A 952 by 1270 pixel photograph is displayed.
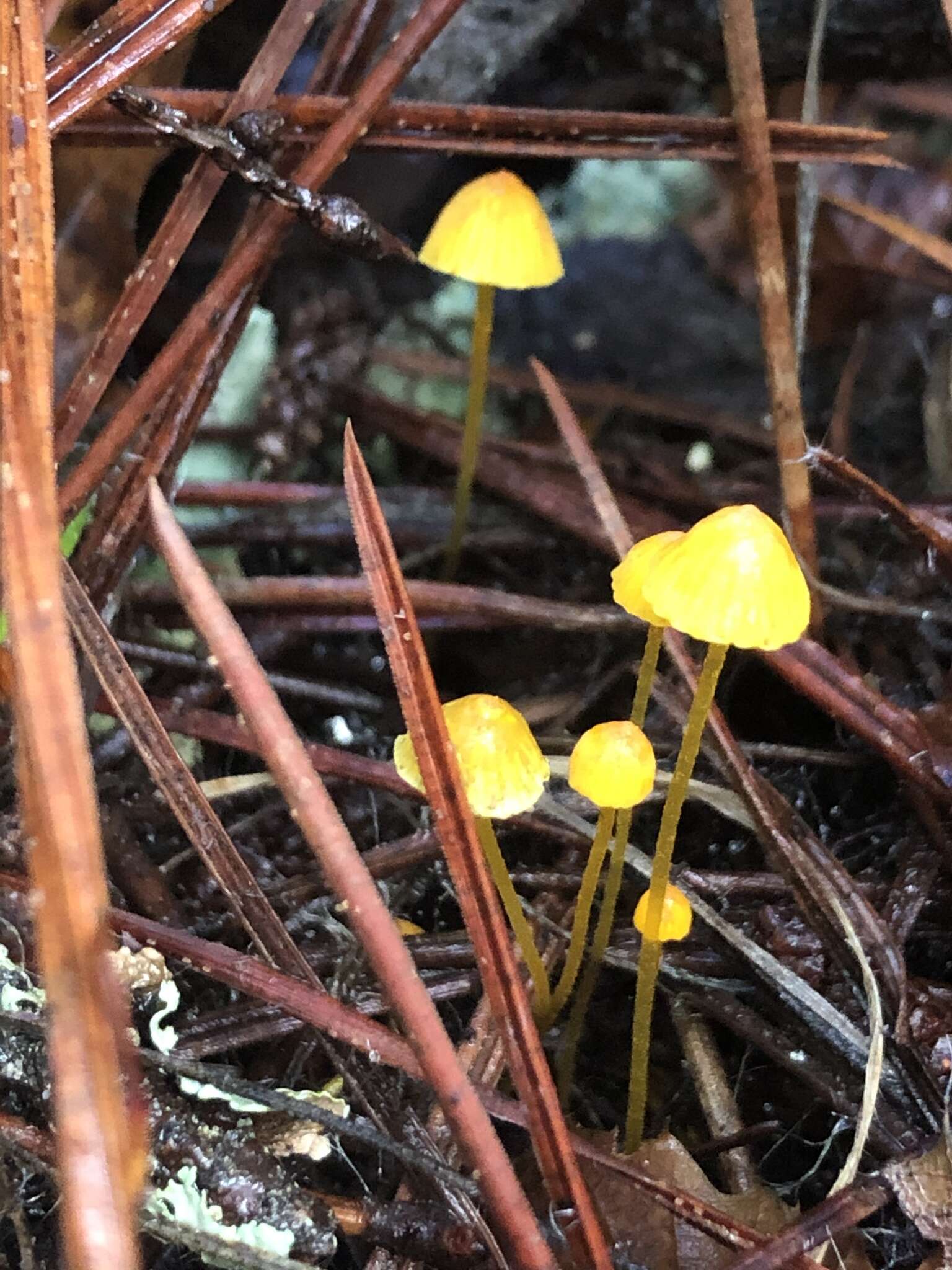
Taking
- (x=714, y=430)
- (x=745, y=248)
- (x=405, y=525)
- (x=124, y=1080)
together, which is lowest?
(x=124, y=1080)

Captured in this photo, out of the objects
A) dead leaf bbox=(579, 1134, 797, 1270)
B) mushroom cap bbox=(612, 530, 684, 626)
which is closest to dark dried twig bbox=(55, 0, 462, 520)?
mushroom cap bbox=(612, 530, 684, 626)

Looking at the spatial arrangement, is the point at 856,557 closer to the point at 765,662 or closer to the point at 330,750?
the point at 765,662

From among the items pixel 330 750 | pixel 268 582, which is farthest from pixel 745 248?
pixel 330 750

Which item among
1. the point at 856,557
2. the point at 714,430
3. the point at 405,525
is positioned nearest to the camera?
the point at 856,557

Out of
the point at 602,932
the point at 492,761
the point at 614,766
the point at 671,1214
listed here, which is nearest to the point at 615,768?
the point at 614,766

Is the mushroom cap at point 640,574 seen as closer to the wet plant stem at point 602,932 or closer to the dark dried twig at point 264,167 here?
the wet plant stem at point 602,932

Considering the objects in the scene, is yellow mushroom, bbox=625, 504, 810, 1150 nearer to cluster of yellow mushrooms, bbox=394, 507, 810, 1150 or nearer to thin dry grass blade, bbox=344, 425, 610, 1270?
cluster of yellow mushrooms, bbox=394, 507, 810, 1150

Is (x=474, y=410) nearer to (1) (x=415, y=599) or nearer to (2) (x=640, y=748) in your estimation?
(1) (x=415, y=599)
